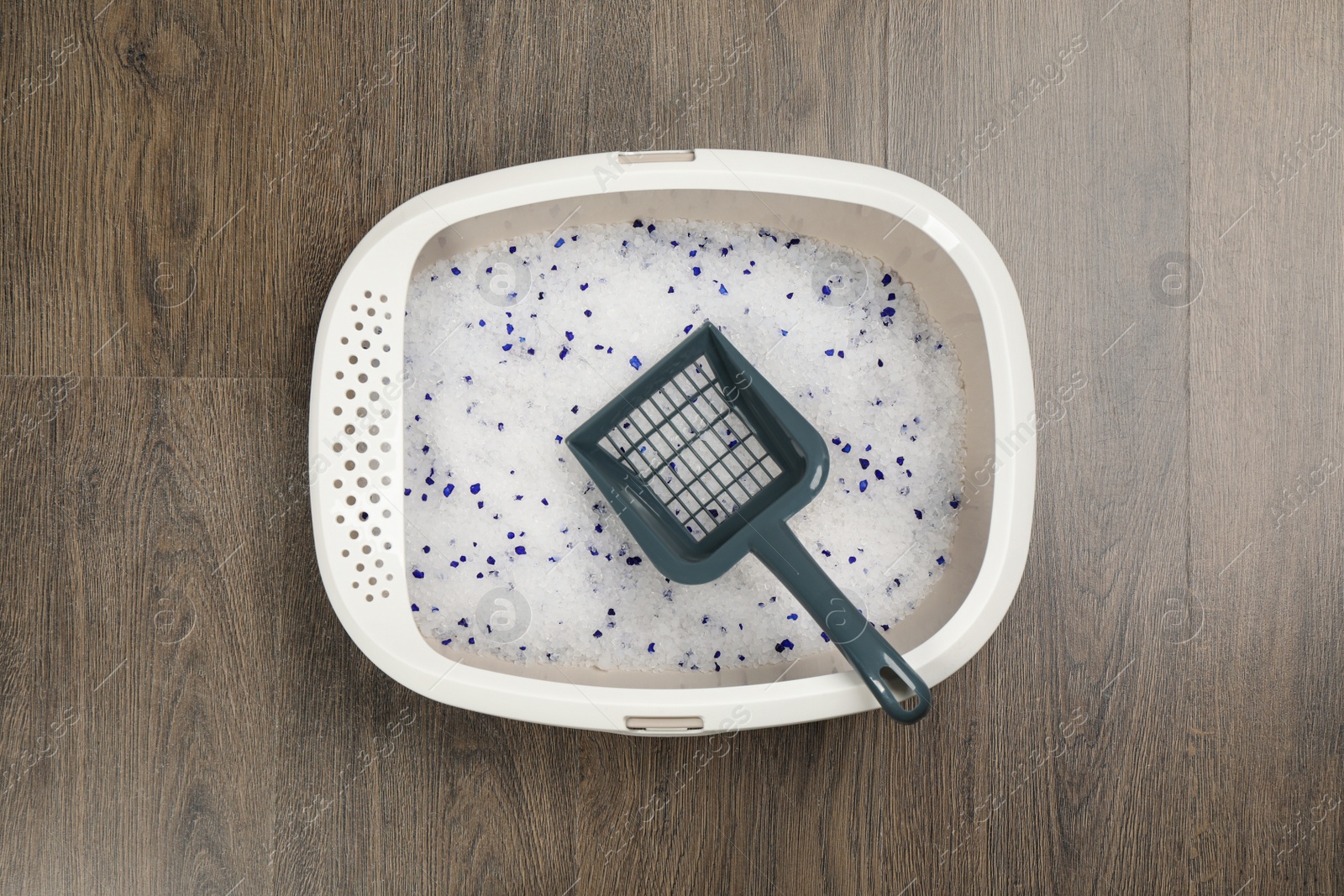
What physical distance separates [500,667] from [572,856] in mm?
295

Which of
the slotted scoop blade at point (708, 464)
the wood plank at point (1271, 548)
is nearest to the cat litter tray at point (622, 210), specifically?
the slotted scoop blade at point (708, 464)

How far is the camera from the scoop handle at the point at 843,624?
81 centimetres

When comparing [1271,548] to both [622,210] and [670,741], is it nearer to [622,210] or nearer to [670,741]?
[670,741]

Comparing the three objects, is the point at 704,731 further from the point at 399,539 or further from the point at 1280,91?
the point at 1280,91

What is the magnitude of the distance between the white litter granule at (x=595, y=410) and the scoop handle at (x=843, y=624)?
95 mm

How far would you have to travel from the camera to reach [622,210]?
932mm

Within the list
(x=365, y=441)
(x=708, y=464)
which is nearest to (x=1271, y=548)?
(x=708, y=464)

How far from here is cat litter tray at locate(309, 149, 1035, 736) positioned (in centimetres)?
84

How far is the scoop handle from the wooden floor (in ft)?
0.73

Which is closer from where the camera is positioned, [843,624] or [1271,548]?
[843,624]

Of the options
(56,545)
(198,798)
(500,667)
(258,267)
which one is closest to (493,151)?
(258,267)

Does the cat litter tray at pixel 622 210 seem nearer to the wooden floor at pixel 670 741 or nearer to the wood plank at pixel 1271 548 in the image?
the wooden floor at pixel 670 741

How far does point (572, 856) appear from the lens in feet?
3.32

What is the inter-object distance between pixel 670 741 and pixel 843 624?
1.05ft
